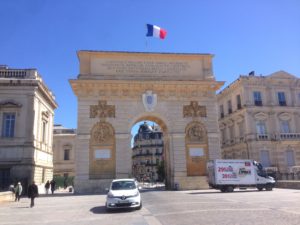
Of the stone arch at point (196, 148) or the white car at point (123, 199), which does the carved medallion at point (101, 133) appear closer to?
the stone arch at point (196, 148)

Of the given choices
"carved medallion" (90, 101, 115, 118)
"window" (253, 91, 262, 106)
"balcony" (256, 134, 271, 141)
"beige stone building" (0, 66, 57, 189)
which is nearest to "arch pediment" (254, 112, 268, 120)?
"window" (253, 91, 262, 106)

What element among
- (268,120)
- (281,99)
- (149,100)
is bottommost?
(268,120)

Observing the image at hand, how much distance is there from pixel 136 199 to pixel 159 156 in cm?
7118

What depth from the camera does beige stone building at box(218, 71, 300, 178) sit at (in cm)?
3856

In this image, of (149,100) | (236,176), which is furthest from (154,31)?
(236,176)

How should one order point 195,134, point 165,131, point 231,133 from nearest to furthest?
point 195,134, point 165,131, point 231,133

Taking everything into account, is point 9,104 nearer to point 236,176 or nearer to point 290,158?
point 236,176

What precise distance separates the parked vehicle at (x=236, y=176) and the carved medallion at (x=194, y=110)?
18.6 feet

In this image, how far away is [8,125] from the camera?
29.2 m

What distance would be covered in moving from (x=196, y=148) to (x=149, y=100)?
6.49 m

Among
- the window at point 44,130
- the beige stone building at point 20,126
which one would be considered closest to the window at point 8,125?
the beige stone building at point 20,126

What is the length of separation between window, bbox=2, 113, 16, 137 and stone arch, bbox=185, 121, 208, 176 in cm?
1664

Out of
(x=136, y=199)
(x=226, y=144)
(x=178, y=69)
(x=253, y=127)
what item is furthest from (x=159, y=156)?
(x=136, y=199)

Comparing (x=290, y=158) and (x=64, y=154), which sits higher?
(x=64, y=154)
